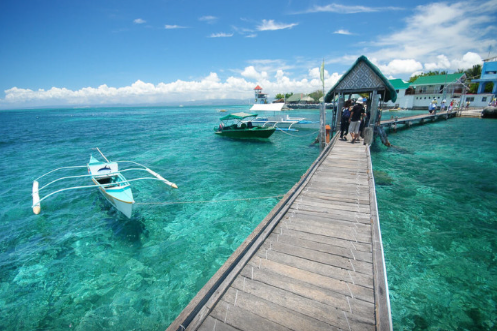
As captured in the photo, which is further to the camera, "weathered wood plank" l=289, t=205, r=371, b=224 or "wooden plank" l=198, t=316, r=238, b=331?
"weathered wood plank" l=289, t=205, r=371, b=224

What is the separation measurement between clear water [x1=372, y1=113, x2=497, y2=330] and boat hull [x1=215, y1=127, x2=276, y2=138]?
11.9 metres

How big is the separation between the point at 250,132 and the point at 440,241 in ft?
63.4

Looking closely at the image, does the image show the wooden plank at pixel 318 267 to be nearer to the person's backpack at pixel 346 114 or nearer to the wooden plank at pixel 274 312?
the wooden plank at pixel 274 312

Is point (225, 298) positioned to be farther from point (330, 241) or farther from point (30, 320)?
point (30, 320)

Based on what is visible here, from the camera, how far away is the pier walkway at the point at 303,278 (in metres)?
2.60

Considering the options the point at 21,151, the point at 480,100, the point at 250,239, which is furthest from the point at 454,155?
the point at 480,100

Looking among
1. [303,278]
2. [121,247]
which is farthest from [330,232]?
[121,247]

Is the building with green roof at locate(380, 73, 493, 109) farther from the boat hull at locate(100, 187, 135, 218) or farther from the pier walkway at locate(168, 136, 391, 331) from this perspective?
the boat hull at locate(100, 187, 135, 218)

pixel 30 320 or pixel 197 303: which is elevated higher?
pixel 197 303

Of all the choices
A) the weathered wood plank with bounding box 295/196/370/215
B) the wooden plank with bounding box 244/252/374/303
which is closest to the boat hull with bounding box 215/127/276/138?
the weathered wood plank with bounding box 295/196/370/215

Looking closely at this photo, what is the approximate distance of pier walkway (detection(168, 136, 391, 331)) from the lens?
2600mm

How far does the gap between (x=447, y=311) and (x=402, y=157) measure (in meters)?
13.7

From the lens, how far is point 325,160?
937 centimetres

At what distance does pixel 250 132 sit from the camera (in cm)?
2406
